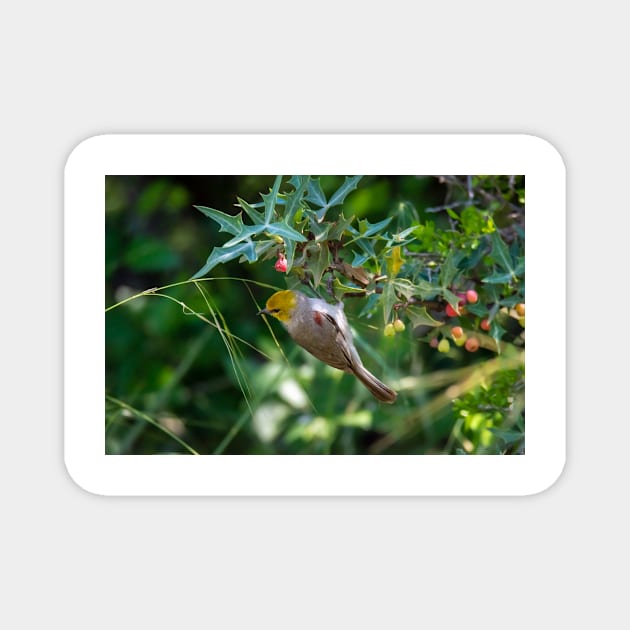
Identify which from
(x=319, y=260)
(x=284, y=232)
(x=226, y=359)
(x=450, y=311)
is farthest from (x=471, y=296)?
(x=226, y=359)

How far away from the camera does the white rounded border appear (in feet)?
Result: 6.84

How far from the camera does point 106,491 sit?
2.15m

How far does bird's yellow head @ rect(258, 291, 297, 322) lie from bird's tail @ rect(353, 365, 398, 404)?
8.2 inches

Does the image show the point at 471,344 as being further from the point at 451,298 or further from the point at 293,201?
the point at 293,201

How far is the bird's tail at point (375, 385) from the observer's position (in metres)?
2.20

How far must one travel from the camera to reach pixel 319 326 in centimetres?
211

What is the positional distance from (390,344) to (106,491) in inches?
40.6

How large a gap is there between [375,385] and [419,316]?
10.8 inches

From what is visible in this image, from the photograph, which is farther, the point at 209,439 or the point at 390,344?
the point at 209,439
